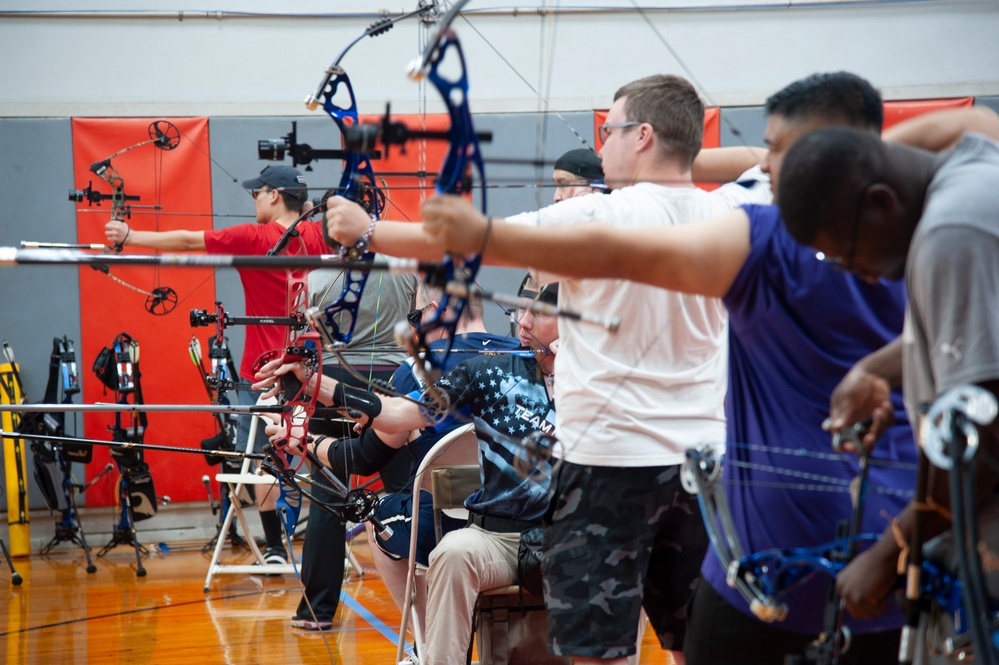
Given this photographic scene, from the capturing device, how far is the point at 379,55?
5.98 m

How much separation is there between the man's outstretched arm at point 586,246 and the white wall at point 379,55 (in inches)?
182

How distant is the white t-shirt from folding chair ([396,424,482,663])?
755 millimetres

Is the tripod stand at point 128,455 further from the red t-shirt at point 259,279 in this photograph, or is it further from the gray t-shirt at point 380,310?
the gray t-shirt at point 380,310

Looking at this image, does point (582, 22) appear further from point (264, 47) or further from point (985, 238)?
point (985, 238)

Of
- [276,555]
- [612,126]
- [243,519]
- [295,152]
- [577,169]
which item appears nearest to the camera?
[612,126]

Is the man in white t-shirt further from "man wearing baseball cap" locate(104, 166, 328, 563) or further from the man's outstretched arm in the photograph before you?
"man wearing baseball cap" locate(104, 166, 328, 563)

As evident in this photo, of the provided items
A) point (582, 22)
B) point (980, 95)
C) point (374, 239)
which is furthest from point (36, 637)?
point (980, 95)

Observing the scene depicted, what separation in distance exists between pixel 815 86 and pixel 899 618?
2.22 feet

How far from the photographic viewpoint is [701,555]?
6.05ft

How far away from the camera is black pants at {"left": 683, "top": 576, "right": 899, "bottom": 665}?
1305 mm

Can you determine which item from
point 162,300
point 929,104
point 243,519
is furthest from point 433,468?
point 929,104

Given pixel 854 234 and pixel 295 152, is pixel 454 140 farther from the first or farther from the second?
pixel 295 152

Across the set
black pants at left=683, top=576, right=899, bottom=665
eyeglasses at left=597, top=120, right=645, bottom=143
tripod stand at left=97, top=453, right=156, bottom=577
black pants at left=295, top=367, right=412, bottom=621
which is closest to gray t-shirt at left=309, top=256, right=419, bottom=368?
black pants at left=295, top=367, right=412, bottom=621

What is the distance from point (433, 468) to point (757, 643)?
150 cm
